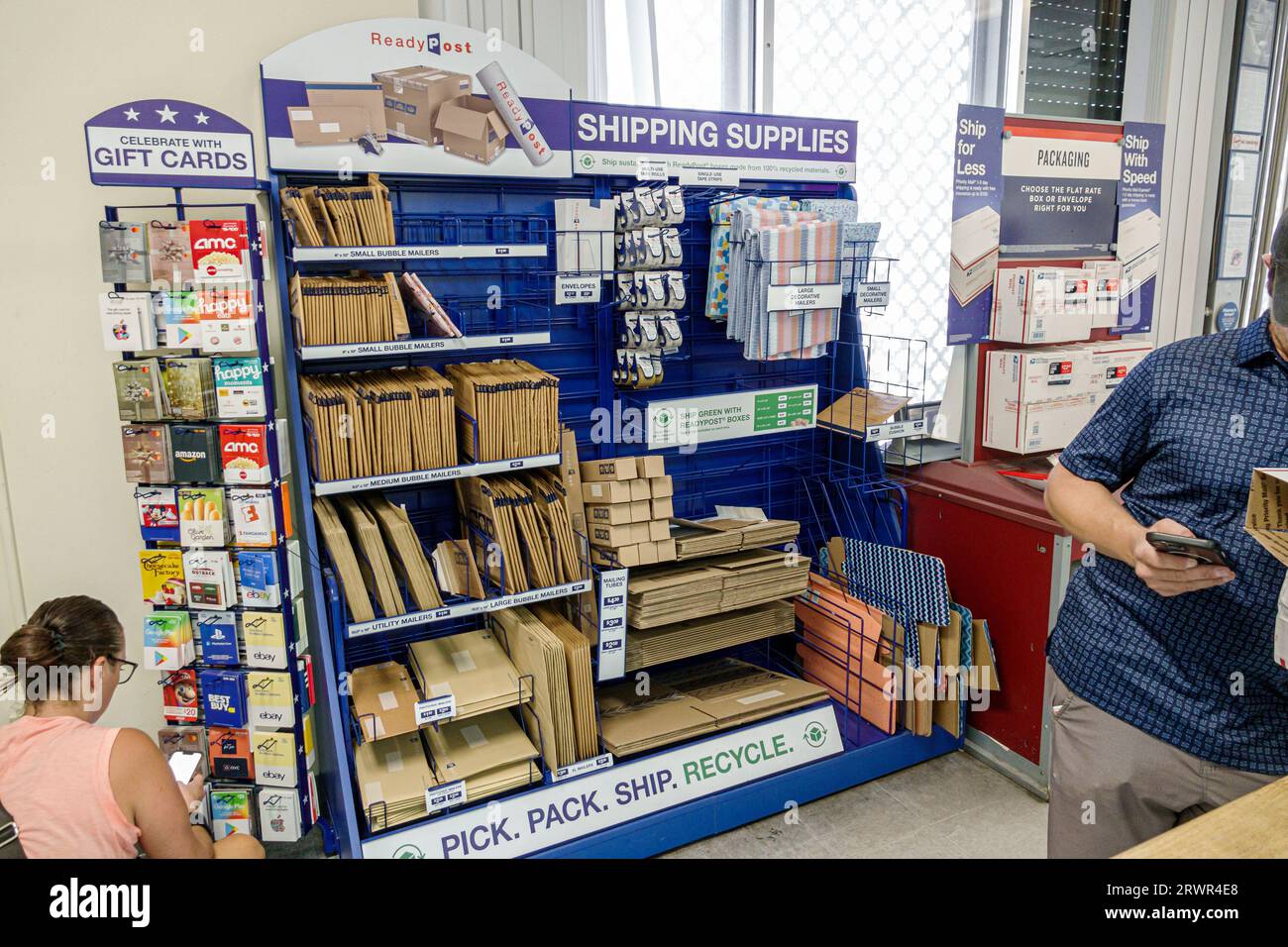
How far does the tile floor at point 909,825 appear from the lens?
10.5ft

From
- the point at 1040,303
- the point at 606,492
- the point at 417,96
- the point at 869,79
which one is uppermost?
the point at 869,79

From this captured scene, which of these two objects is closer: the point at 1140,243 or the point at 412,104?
the point at 412,104

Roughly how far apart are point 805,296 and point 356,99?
1713 millimetres

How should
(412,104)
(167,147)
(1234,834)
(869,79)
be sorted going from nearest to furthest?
(1234,834)
(167,147)
(412,104)
(869,79)

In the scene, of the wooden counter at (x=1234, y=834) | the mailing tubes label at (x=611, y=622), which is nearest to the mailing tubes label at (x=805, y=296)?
the mailing tubes label at (x=611, y=622)

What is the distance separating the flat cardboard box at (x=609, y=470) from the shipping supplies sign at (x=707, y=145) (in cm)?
108

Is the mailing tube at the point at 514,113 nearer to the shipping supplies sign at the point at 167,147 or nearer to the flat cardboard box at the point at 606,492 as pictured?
the shipping supplies sign at the point at 167,147

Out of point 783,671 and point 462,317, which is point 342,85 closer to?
point 462,317

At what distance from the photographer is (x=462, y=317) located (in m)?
3.27

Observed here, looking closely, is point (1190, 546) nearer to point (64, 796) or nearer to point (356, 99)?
point (64, 796)

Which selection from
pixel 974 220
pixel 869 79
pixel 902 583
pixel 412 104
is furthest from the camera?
pixel 869 79

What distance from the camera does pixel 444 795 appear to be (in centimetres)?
288

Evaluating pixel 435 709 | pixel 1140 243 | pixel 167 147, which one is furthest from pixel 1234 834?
pixel 1140 243

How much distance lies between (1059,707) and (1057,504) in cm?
49
